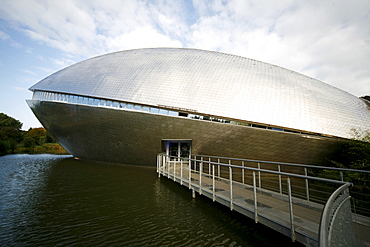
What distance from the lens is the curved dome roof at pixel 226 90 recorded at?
36.1ft

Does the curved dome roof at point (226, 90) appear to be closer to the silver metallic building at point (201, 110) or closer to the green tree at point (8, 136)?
the silver metallic building at point (201, 110)

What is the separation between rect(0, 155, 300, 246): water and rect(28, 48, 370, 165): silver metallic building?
198 inches

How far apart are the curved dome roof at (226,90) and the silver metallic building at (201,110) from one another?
0.06 m

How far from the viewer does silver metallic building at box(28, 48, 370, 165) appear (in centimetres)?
1089

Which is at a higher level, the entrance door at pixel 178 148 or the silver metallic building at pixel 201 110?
the silver metallic building at pixel 201 110

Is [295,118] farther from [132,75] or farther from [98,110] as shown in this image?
[98,110]

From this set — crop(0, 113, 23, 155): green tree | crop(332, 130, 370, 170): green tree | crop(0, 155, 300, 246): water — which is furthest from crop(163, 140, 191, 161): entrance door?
crop(0, 113, 23, 155): green tree

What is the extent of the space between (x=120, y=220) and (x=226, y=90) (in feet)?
31.0

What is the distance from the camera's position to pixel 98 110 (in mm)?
12523

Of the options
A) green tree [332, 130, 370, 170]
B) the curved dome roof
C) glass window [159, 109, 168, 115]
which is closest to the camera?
green tree [332, 130, 370, 170]

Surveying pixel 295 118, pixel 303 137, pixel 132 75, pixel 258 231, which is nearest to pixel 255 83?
pixel 295 118

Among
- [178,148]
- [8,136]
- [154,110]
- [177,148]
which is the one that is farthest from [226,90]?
[8,136]

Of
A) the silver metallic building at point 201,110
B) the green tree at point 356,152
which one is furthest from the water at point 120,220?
the green tree at point 356,152

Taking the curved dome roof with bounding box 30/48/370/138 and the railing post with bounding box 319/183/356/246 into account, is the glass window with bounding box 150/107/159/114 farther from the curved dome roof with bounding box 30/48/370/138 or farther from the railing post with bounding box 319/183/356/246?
the railing post with bounding box 319/183/356/246
